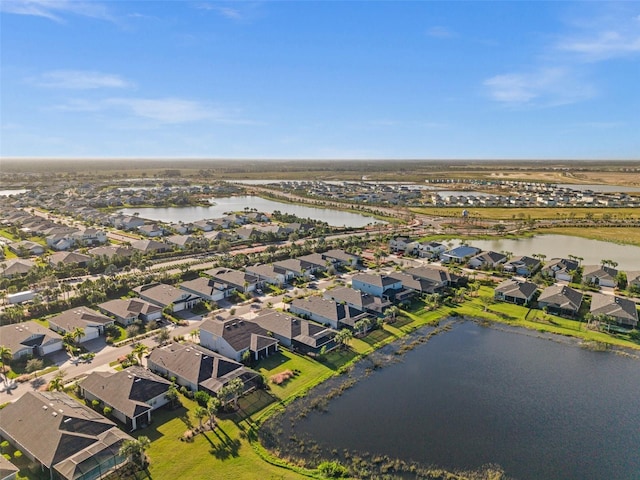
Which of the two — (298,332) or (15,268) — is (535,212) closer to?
(298,332)

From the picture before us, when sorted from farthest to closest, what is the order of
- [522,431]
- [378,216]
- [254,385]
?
[378,216]
[254,385]
[522,431]

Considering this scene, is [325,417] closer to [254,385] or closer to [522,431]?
[254,385]

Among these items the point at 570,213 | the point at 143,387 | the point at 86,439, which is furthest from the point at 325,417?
the point at 570,213

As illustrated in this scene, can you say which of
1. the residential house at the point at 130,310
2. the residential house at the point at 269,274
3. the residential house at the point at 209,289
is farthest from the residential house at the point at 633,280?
the residential house at the point at 130,310

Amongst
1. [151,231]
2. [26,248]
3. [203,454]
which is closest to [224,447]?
[203,454]

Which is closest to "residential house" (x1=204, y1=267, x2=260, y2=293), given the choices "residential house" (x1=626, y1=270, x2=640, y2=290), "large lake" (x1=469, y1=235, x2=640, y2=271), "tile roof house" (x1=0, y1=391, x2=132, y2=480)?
"tile roof house" (x1=0, y1=391, x2=132, y2=480)

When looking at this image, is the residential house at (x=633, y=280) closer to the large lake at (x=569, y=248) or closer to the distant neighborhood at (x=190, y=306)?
the distant neighborhood at (x=190, y=306)

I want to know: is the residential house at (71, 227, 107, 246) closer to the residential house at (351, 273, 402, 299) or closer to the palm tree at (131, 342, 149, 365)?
the palm tree at (131, 342, 149, 365)
